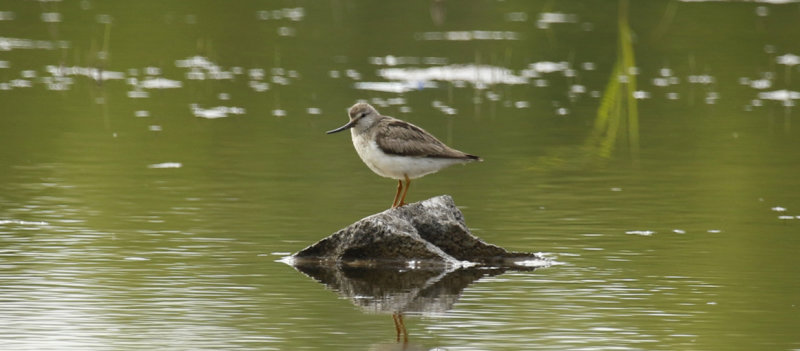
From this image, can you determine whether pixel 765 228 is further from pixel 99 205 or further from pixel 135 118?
pixel 135 118

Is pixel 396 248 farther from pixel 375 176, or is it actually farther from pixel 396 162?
pixel 375 176

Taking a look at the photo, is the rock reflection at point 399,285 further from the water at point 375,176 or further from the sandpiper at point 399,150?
the sandpiper at point 399,150

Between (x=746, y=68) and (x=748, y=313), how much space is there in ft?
47.4

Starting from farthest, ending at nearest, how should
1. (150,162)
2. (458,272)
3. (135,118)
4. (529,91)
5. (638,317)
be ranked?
1. (529,91)
2. (135,118)
3. (150,162)
4. (458,272)
5. (638,317)

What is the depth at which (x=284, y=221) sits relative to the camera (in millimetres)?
12469

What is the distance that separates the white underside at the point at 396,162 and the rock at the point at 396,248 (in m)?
0.39

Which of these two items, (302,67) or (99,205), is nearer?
(99,205)

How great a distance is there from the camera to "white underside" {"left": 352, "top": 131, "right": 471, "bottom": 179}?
11.5 m

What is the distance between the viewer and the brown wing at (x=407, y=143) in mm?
11477

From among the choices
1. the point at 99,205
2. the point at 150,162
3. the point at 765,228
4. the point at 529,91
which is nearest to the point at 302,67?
the point at 529,91

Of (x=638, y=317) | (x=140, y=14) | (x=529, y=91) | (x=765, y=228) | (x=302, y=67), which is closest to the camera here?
(x=638, y=317)

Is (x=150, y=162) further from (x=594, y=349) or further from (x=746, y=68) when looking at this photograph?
(x=746, y=68)

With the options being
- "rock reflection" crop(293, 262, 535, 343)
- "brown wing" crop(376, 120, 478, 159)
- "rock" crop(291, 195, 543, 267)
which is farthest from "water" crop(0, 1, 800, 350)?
"brown wing" crop(376, 120, 478, 159)

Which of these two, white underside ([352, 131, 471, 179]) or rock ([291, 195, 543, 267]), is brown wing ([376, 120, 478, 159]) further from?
rock ([291, 195, 543, 267])
